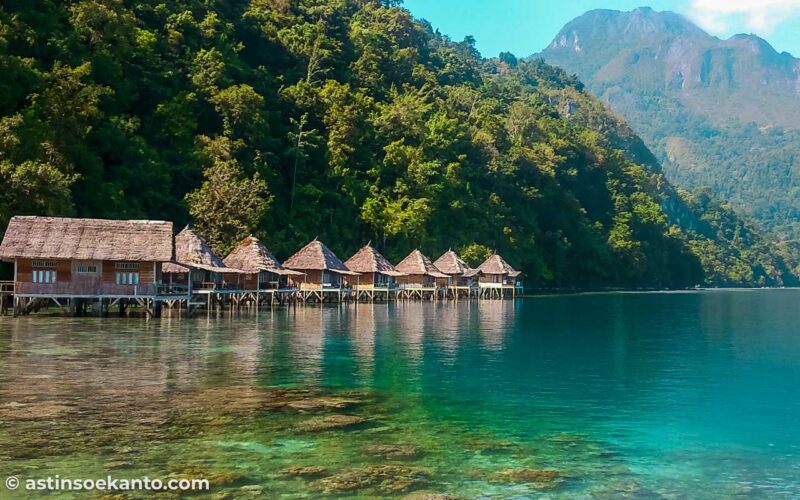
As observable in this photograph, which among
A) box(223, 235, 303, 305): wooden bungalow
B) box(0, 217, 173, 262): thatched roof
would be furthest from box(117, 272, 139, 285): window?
box(223, 235, 303, 305): wooden bungalow

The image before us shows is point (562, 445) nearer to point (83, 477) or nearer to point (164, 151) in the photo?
point (83, 477)

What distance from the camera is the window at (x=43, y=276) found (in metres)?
32.9

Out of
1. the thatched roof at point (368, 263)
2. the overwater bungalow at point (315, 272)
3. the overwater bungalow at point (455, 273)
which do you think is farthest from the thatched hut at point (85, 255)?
the overwater bungalow at point (455, 273)

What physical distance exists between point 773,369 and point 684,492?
48.8 feet

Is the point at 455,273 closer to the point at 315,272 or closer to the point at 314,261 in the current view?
the point at 315,272

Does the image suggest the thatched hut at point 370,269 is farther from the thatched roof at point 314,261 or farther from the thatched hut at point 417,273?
the thatched roof at point 314,261

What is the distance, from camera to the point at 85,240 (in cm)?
3281

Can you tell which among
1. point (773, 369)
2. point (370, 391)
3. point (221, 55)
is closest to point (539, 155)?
point (221, 55)

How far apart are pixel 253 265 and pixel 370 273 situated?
13.2 m

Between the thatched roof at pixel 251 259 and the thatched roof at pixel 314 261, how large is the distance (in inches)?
181

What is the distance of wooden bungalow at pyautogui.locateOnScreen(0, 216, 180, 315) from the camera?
106 feet

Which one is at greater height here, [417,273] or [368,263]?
[368,263]

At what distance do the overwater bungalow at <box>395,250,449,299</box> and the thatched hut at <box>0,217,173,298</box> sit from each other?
28.4 m

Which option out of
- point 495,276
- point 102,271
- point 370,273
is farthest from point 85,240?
point 495,276
